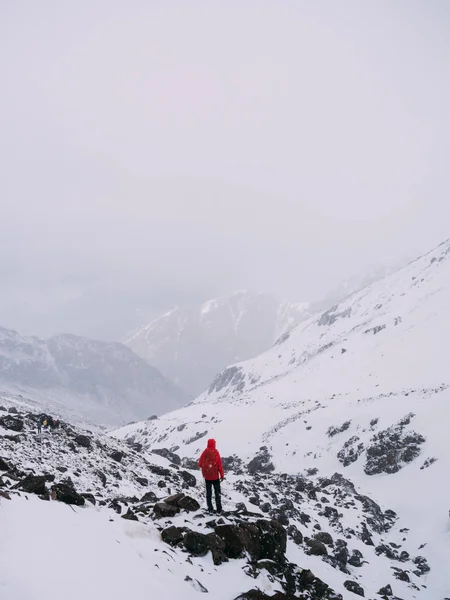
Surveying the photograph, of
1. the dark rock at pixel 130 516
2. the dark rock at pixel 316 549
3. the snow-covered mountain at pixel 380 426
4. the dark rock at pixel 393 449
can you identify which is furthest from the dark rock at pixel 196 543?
the dark rock at pixel 393 449

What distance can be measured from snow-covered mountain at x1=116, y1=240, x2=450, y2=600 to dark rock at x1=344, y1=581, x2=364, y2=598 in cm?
65

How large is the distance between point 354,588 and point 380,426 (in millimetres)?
30038

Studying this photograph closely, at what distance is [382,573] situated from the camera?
59.3ft

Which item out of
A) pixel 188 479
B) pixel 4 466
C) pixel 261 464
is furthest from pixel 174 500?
pixel 261 464

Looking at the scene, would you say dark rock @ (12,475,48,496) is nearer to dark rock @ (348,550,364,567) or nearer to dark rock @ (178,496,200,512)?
dark rock @ (178,496,200,512)

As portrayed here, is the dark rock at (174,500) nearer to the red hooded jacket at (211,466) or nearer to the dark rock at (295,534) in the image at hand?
the red hooded jacket at (211,466)

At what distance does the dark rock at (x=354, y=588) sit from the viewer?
47.3 ft

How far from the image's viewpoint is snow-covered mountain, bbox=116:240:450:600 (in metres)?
24.1

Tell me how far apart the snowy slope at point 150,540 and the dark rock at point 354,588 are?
0.05 m

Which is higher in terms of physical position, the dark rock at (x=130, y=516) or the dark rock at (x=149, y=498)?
the dark rock at (x=149, y=498)

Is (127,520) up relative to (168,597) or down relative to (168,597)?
up

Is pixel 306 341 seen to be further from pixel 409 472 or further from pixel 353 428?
pixel 409 472

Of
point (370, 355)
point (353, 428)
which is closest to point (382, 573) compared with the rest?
point (353, 428)

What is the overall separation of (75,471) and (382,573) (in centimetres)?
1415
